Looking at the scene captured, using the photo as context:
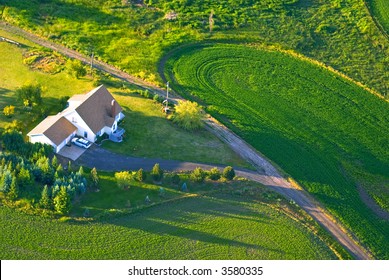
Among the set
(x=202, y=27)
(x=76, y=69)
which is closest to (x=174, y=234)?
(x=76, y=69)

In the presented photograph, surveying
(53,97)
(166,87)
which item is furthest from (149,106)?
(53,97)

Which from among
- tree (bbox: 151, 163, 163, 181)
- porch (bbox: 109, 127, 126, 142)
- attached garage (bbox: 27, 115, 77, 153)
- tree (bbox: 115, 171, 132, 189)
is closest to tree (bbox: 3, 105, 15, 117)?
attached garage (bbox: 27, 115, 77, 153)

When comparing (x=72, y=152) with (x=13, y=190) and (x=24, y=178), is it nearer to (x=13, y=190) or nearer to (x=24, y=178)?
(x=24, y=178)

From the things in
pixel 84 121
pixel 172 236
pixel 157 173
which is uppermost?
pixel 84 121

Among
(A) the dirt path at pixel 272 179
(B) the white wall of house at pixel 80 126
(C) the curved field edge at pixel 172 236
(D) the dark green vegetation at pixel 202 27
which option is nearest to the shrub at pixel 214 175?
(A) the dirt path at pixel 272 179

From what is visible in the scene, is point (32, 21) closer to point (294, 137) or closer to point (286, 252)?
point (294, 137)

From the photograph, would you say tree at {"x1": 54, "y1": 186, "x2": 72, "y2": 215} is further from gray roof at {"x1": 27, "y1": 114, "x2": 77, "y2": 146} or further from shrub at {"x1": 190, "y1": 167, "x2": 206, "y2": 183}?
shrub at {"x1": 190, "y1": 167, "x2": 206, "y2": 183}
